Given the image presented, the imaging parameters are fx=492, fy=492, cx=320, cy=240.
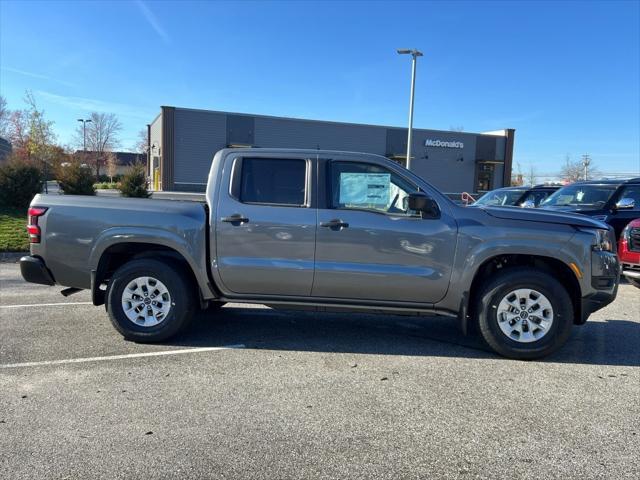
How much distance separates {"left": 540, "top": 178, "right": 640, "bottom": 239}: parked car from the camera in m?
9.05

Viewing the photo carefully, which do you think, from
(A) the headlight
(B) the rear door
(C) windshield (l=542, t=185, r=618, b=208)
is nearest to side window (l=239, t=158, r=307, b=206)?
(B) the rear door

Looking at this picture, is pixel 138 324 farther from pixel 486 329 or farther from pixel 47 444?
pixel 486 329

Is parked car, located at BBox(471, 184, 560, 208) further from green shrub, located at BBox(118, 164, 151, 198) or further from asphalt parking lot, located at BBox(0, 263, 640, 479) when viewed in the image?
green shrub, located at BBox(118, 164, 151, 198)

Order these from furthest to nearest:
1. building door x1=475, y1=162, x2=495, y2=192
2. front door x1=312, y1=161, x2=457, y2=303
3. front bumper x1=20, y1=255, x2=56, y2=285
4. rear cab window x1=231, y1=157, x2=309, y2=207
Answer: building door x1=475, y1=162, x2=495, y2=192, front bumper x1=20, y1=255, x2=56, y2=285, rear cab window x1=231, y1=157, x2=309, y2=207, front door x1=312, y1=161, x2=457, y2=303

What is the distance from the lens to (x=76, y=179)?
16.7 m

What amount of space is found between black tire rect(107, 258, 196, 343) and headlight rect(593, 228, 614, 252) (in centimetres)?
403

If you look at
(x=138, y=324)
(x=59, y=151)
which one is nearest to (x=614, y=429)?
(x=138, y=324)

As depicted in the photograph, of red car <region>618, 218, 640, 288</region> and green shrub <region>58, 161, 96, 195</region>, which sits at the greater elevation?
green shrub <region>58, 161, 96, 195</region>

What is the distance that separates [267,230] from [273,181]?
0.54 meters

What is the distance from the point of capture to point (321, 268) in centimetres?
483

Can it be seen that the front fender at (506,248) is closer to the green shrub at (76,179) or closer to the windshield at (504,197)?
the windshield at (504,197)

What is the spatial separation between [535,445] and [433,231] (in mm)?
2126

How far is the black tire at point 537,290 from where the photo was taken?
15.2 feet

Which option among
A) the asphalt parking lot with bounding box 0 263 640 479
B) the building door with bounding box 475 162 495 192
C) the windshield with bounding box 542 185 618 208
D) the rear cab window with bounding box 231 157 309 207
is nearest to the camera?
the asphalt parking lot with bounding box 0 263 640 479
